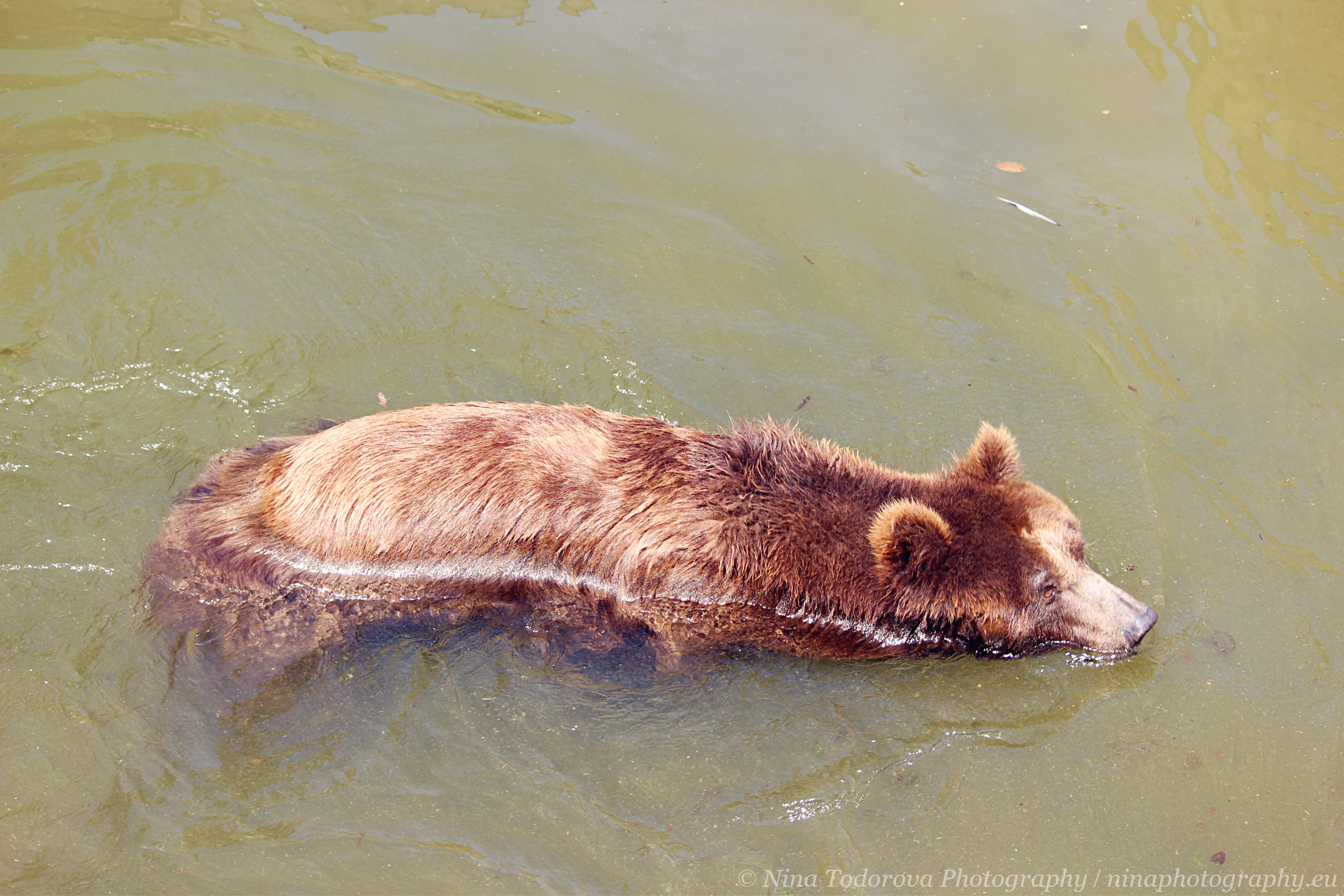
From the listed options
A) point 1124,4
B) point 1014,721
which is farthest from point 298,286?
point 1124,4

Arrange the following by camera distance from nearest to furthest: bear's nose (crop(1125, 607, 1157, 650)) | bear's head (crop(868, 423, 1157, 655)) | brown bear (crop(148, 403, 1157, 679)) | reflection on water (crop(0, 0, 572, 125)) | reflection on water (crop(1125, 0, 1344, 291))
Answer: brown bear (crop(148, 403, 1157, 679)) < bear's head (crop(868, 423, 1157, 655)) < bear's nose (crop(1125, 607, 1157, 650)) < reflection on water (crop(1125, 0, 1344, 291)) < reflection on water (crop(0, 0, 572, 125))

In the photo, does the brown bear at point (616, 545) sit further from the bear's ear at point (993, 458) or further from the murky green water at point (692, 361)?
the murky green water at point (692, 361)

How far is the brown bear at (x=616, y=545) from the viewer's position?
4629 mm

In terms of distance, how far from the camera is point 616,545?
4.81m

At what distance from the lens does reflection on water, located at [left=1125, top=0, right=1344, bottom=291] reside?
25.6 ft

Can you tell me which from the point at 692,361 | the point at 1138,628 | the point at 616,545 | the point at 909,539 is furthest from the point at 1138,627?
the point at 692,361

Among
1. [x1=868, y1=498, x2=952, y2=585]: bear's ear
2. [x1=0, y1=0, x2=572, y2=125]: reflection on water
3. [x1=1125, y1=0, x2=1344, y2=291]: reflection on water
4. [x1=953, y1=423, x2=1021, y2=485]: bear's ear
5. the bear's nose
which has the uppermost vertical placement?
[x1=1125, y1=0, x2=1344, y2=291]: reflection on water

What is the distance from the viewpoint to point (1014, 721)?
5.05m

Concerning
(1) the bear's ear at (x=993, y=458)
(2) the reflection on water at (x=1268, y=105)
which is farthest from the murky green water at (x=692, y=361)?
(1) the bear's ear at (x=993, y=458)

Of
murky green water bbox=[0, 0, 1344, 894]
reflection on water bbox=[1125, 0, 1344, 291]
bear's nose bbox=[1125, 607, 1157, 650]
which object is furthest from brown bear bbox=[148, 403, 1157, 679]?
reflection on water bbox=[1125, 0, 1344, 291]

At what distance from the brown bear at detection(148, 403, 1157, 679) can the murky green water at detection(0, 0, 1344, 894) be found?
33 centimetres

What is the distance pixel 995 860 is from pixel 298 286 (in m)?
6.24

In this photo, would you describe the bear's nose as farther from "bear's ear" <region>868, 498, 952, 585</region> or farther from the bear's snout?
"bear's ear" <region>868, 498, 952, 585</region>

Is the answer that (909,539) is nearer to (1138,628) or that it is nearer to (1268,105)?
(1138,628)
